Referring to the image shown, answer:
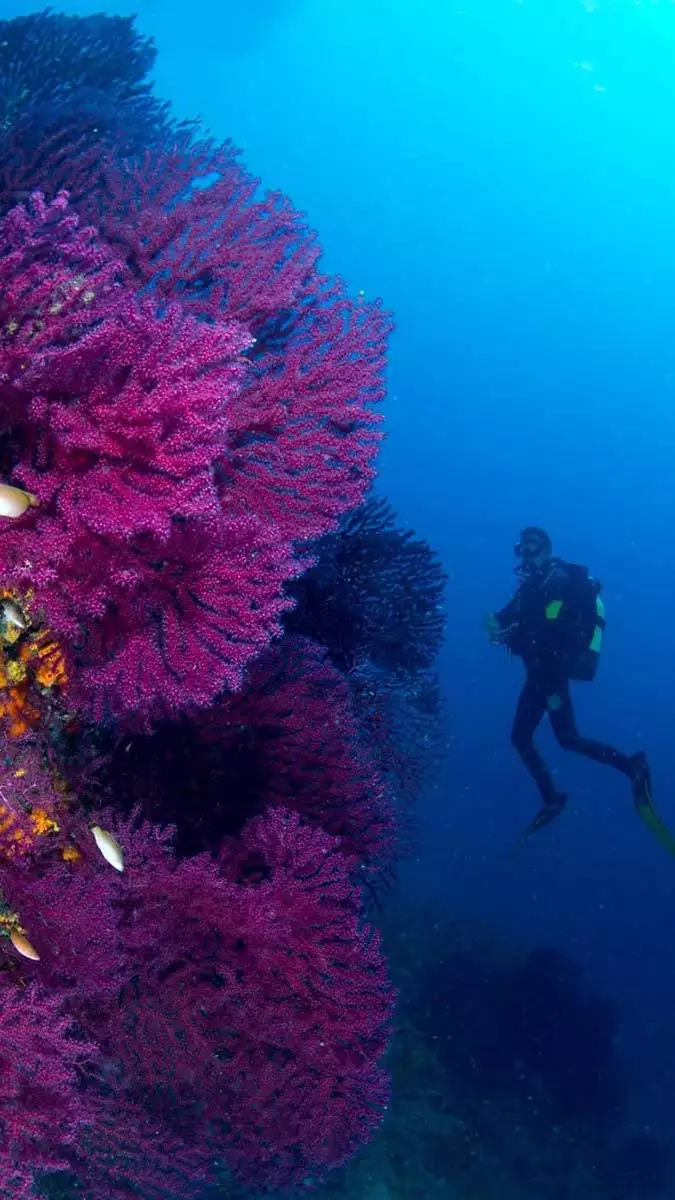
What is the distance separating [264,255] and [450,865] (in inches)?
948

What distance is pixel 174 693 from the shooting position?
8.71 ft

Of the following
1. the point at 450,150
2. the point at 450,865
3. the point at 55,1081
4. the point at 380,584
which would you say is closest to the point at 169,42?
the point at 450,150

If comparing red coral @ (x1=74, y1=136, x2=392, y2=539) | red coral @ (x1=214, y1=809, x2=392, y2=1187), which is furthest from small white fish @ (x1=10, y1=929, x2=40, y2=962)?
red coral @ (x1=74, y1=136, x2=392, y2=539)

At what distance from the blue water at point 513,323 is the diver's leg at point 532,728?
7.29 m

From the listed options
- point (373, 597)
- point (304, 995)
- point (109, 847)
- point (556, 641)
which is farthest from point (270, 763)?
point (556, 641)

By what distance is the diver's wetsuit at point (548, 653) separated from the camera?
1040cm

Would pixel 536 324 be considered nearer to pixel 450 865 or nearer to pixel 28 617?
pixel 450 865

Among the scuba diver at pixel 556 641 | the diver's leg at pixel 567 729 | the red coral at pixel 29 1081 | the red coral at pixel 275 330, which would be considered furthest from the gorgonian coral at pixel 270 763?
the diver's leg at pixel 567 729

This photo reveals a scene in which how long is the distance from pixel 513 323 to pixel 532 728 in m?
137

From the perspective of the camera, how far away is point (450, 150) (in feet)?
366

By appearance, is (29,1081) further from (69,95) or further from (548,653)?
(548,653)

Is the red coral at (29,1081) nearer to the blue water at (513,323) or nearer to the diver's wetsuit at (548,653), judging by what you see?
the diver's wetsuit at (548,653)

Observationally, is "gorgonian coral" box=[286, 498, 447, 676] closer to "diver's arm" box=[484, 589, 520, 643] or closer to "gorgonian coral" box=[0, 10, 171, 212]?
"diver's arm" box=[484, 589, 520, 643]

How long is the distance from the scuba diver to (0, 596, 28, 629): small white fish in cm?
873
